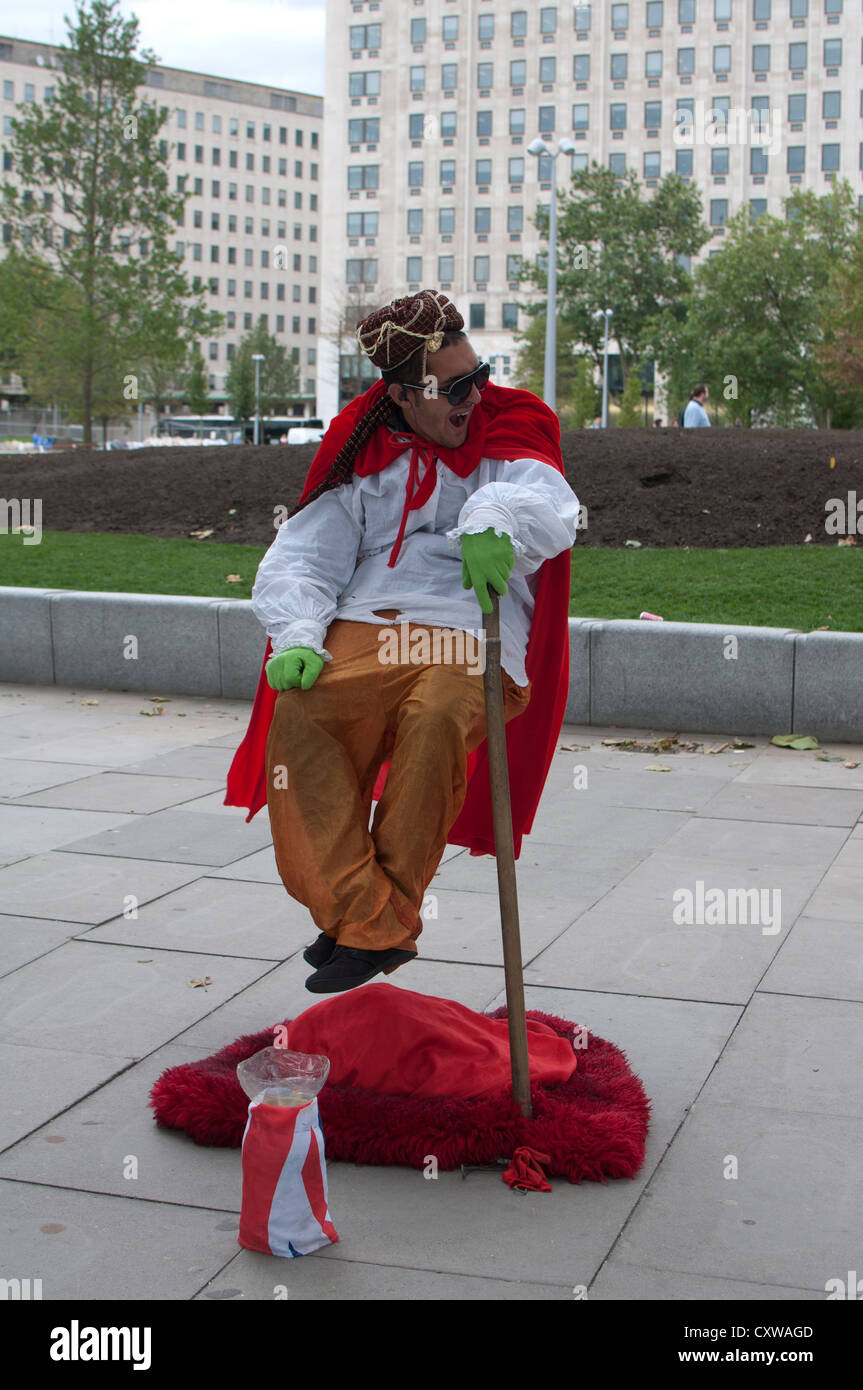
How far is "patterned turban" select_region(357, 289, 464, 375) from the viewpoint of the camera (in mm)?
3410

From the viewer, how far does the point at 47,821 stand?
243 inches

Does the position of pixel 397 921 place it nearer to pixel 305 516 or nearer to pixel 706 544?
pixel 305 516

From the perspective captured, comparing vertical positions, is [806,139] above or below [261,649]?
above

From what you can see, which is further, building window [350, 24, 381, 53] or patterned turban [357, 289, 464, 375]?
building window [350, 24, 381, 53]

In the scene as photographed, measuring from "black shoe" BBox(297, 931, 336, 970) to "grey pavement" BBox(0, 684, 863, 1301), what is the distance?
18.1 inches

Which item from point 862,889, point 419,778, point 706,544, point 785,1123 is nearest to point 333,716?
point 419,778

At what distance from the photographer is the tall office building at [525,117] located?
77188mm

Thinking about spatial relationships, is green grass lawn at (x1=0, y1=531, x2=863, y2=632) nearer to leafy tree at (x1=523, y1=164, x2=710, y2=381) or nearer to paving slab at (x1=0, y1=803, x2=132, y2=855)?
paving slab at (x1=0, y1=803, x2=132, y2=855)

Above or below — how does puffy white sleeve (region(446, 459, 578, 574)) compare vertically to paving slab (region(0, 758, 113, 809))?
above

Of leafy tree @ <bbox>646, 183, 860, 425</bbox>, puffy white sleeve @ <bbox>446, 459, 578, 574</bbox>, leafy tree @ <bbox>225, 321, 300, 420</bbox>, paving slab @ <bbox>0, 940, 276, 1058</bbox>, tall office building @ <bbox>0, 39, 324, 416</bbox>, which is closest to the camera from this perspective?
puffy white sleeve @ <bbox>446, 459, 578, 574</bbox>

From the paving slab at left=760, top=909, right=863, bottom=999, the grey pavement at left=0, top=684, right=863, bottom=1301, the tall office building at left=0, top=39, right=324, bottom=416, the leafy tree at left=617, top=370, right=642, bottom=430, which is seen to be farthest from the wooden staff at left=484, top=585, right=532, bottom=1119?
the tall office building at left=0, top=39, right=324, bottom=416

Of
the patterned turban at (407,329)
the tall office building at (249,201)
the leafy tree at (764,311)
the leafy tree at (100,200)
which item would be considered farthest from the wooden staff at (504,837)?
the tall office building at (249,201)

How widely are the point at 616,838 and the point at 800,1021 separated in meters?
2.11
